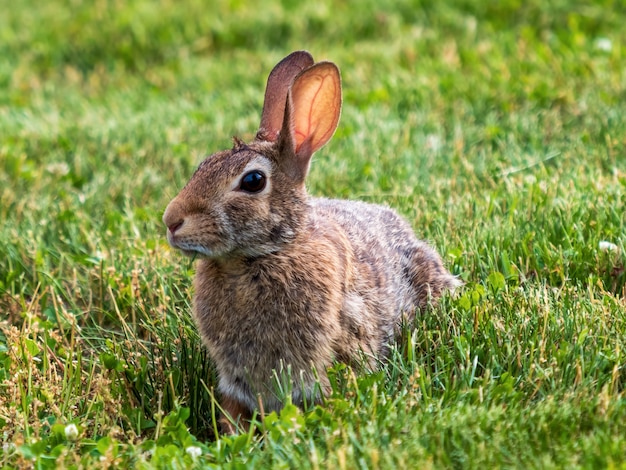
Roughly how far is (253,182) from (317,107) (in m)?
0.46

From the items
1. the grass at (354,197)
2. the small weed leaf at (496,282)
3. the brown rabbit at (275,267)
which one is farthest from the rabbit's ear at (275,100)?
the small weed leaf at (496,282)

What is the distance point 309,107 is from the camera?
3.75 m

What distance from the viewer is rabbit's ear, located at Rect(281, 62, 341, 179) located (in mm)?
3678

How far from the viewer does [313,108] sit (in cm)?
375

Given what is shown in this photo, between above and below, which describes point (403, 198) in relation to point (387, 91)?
below

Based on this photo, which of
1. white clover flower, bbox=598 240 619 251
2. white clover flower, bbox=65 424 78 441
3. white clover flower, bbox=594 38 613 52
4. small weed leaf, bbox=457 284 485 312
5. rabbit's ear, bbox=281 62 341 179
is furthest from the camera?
white clover flower, bbox=594 38 613 52

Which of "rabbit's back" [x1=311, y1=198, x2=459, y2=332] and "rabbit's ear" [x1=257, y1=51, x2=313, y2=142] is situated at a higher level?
"rabbit's ear" [x1=257, y1=51, x2=313, y2=142]

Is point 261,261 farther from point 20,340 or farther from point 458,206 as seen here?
point 458,206

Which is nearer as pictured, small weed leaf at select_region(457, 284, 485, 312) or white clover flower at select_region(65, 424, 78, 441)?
white clover flower at select_region(65, 424, 78, 441)

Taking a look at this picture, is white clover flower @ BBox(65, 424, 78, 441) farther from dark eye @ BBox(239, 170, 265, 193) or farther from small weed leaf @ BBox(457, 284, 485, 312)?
small weed leaf @ BBox(457, 284, 485, 312)

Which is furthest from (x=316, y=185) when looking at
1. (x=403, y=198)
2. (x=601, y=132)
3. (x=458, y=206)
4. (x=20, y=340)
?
(x=20, y=340)

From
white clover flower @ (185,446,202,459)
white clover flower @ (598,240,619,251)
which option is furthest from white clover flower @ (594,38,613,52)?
white clover flower @ (185,446,202,459)

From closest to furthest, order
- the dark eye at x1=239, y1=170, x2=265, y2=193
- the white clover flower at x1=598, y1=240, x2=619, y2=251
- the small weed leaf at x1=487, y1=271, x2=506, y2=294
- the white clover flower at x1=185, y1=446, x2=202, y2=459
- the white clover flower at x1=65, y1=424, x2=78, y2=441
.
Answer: the white clover flower at x1=185, y1=446, x2=202, y2=459 < the white clover flower at x1=65, y1=424, x2=78, y2=441 < the dark eye at x1=239, y1=170, x2=265, y2=193 < the small weed leaf at x1=487, y1=271, x2=506, y2=294 < the white clover flower at x1=598, y1=240, x2=619, y2=251

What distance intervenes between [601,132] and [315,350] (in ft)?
10.6
